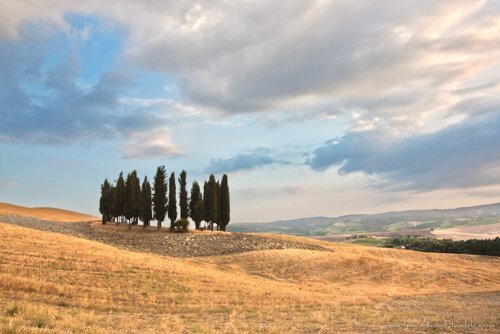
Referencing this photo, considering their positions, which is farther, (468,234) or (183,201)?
(468,234)

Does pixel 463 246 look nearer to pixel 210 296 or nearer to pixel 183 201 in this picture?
pixel 183 201

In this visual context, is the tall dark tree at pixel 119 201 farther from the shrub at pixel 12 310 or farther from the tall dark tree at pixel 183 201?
the shrub at pixel 12 310

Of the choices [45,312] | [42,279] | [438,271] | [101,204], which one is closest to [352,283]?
[438,271]

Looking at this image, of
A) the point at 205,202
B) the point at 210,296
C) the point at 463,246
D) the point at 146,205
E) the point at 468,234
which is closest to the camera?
the point at 210,296

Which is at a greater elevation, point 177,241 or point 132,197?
point 132,197

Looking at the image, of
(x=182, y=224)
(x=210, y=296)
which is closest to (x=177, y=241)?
(x=182, y=224)

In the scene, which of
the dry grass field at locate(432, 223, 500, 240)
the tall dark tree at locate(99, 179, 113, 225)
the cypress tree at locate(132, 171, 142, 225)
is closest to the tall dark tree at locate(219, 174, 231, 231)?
the cypress tree at locate(132, 171, 142, 225)

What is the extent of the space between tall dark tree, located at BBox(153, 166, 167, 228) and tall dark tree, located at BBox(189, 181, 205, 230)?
4.90 m

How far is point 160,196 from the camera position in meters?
74.8

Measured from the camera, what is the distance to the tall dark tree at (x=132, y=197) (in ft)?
251

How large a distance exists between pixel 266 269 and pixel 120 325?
2919 centimetres

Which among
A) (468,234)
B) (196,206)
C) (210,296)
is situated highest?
(196,206)

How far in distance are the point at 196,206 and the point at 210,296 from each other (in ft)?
162

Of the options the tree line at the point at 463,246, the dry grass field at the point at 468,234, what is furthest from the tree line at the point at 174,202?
the dry grass field at the point at 468,234
